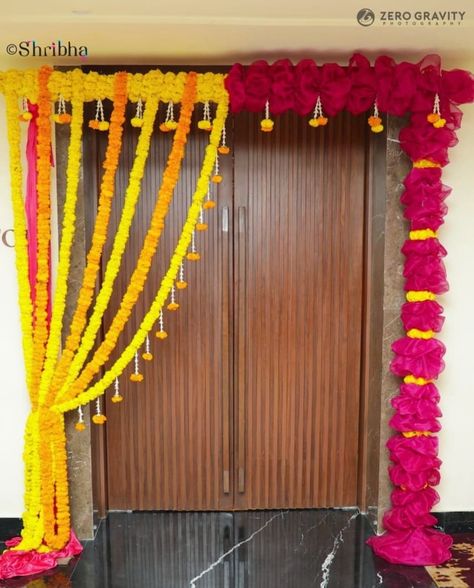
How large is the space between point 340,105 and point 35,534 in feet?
7.92

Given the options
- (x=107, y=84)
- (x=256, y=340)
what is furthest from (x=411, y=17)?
(x=256, y=340)

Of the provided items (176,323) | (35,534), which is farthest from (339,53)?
(35,534)

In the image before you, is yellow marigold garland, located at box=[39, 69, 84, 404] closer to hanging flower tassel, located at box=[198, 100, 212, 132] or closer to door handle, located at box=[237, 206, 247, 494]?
hanging flower tassel, located at box=[198, 100, 212, 132]

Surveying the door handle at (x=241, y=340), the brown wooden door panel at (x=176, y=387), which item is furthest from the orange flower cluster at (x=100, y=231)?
the door handle at (x=241, y=340)

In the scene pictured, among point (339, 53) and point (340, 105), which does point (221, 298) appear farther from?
point (339, 53)

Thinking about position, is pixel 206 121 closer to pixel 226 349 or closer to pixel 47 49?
pixel 47 49

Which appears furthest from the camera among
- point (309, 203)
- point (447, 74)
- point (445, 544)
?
point (309, 203)

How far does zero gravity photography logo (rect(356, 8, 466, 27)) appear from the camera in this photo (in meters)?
2.09

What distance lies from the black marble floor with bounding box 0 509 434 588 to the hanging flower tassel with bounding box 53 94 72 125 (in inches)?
79.8

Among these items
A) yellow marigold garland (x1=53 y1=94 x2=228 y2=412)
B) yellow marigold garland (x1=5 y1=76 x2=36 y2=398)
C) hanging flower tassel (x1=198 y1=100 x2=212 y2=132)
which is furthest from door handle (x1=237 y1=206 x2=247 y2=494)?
yellow marigold garland (x1=5 y1=76 x2=36 y2=398)

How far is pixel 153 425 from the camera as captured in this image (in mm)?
2893

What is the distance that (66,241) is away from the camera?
8.06 feet

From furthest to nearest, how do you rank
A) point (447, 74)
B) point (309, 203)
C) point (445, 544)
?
1. point (309, 203)
2. point (445, 544)
3. point (447, 74)

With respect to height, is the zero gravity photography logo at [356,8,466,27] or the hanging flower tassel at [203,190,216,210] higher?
the zero gravity photography logo at [356,8,466,27]
